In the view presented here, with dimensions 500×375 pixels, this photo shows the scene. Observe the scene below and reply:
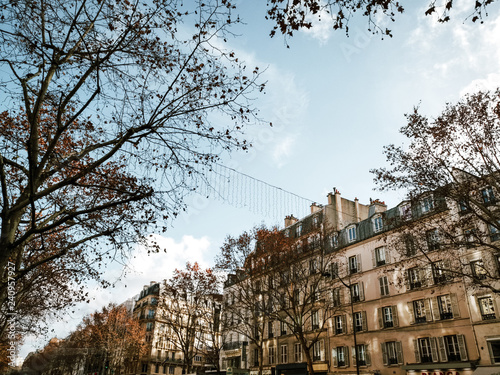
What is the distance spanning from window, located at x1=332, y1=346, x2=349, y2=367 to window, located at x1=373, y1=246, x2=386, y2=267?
7.46 m

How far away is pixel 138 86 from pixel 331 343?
2949 centimetres

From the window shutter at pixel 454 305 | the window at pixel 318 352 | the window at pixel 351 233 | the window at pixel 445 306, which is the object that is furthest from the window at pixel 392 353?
the window at pixel 351 233

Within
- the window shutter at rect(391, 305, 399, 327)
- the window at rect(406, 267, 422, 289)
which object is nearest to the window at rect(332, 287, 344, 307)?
the window shutter at rect(391, 305, 399, 327)

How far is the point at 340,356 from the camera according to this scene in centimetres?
2983

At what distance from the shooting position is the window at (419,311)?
991 inches

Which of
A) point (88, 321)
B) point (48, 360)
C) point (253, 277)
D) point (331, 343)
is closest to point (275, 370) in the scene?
point (331, 343)

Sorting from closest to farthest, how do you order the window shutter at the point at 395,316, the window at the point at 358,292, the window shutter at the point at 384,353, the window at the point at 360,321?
the window shutter at the point at 384,353 → the window shutter at the point at 395,316 → the window at the point at 360,321 → the window at the point at 358,292

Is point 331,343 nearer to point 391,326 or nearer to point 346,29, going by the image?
point 391,326

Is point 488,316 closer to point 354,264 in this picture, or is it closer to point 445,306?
point 445,306

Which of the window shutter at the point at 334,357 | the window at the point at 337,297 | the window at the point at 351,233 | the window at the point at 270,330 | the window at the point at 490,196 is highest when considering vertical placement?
the window at the point at 351,233

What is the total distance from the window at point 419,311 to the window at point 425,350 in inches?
49.1

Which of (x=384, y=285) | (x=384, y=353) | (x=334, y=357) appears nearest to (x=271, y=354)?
(x=334, y=357)

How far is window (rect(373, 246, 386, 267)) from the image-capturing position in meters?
29.4

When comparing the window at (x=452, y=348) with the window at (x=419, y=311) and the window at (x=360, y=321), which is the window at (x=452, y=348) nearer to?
the window at (x=419, y=311)
